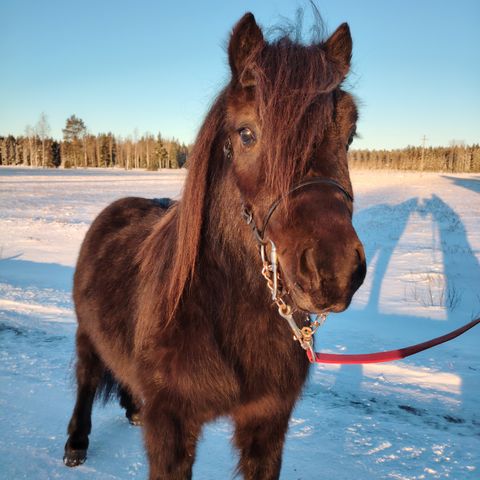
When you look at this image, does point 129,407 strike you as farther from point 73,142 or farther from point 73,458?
point 73,142

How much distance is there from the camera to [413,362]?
4516 mm

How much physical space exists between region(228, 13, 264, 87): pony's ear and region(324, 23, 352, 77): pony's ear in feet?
1.22

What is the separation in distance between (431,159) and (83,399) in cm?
13109

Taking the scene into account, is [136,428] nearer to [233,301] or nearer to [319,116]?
[233,301]

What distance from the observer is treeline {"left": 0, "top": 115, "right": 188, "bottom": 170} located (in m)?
80.6

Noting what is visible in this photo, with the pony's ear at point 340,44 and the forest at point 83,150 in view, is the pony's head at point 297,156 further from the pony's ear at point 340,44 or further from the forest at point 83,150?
the forest at point 83,150

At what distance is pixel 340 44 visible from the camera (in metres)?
1.95

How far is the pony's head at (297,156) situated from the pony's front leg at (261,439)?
0.96m

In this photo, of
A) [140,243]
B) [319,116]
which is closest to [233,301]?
[319,116]

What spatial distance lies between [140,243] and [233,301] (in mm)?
1198

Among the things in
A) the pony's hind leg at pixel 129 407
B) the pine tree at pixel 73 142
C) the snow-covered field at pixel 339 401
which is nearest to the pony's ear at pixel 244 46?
the snow-covered field at pixel 339 401

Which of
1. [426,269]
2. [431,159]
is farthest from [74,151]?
[431,159]

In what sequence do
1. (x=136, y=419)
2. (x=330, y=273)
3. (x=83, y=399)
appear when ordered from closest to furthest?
(x=330, y=273), (x=83, y=399), (x=136, y=419)

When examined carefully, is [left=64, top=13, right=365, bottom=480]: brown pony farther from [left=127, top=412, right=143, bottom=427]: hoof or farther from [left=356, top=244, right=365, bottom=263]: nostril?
[left=127, top=412, right=143, bottom=427]: hoof
